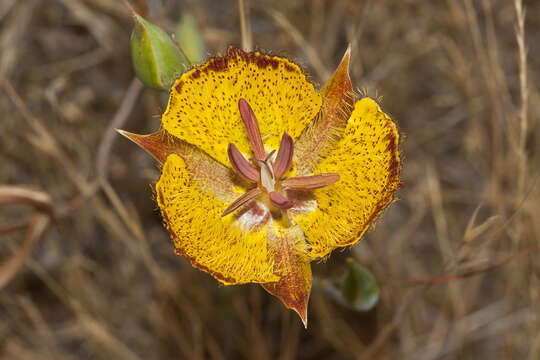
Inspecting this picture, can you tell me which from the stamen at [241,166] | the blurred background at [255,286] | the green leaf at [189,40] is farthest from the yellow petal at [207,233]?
the blurred background at [255,286]

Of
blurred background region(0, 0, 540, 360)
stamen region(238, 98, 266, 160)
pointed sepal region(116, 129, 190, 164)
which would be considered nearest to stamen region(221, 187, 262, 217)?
stamen region(238, 98, 266, 160)

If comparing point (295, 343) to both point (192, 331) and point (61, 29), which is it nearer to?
point (192, 331)

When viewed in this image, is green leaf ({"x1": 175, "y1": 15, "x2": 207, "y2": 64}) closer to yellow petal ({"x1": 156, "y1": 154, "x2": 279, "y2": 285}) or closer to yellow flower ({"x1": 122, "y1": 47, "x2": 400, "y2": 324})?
yellow flower ({"x1": 122, "y1": 47, "x2": 400, "y2": 324})

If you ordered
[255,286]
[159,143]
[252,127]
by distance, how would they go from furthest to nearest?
[255,286] → [252,127] → [159,143]

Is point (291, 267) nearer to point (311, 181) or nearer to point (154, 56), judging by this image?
point (311, 181)

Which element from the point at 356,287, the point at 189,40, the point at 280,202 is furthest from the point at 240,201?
the point at 189,40
